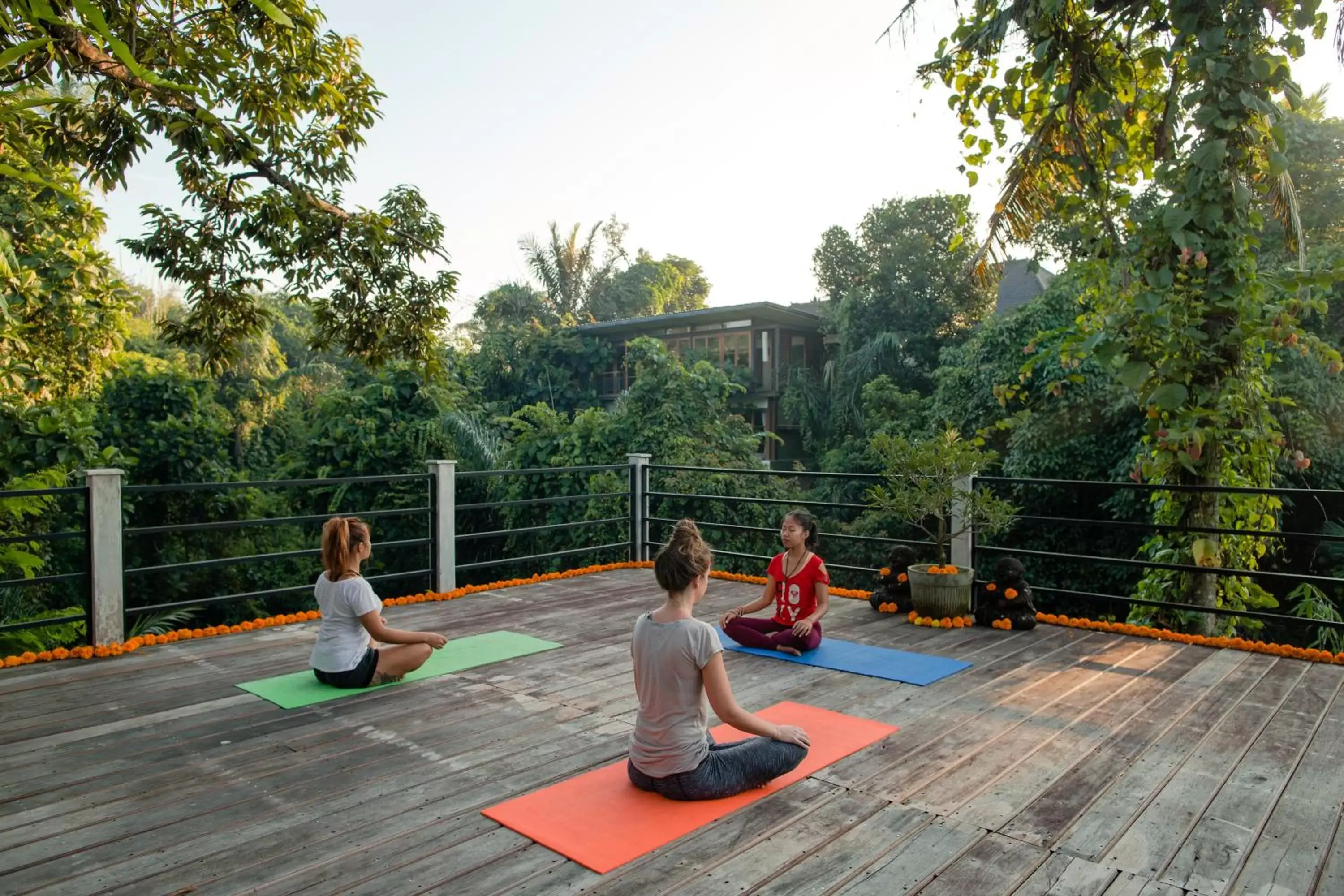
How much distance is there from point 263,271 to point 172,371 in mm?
6283

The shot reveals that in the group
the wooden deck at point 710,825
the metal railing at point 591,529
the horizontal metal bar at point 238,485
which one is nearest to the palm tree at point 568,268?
the metal railing at point 591,529

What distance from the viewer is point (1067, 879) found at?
7.45ft

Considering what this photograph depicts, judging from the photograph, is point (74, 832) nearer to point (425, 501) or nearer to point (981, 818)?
point (981, 818)

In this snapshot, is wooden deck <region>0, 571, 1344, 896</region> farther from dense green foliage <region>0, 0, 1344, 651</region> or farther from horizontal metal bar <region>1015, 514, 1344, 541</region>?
dense green foliage <region>0, 0, 1344, 651</region>

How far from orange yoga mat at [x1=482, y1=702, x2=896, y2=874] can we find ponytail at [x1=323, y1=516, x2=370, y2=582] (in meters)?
1.51

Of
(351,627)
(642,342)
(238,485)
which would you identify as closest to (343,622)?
(351,627)

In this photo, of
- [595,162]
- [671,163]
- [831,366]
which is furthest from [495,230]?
Answer: [831,366]

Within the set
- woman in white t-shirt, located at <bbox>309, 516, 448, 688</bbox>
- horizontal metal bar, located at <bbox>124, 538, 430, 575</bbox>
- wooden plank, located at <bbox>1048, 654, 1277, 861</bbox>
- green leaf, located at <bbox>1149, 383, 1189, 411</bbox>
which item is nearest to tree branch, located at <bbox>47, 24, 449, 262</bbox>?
woman in white t-shirt, located at <bbox>309, 516, 448, 688</bbox>

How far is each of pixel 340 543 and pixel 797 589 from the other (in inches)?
87.3

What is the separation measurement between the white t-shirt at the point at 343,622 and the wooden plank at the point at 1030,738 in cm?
233

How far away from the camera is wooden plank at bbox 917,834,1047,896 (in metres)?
2.22

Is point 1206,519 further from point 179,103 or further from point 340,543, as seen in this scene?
point 179,103

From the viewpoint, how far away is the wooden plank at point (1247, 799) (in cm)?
231

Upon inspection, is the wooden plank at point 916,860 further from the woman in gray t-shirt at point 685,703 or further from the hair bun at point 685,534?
the hair bun at point 685,534
